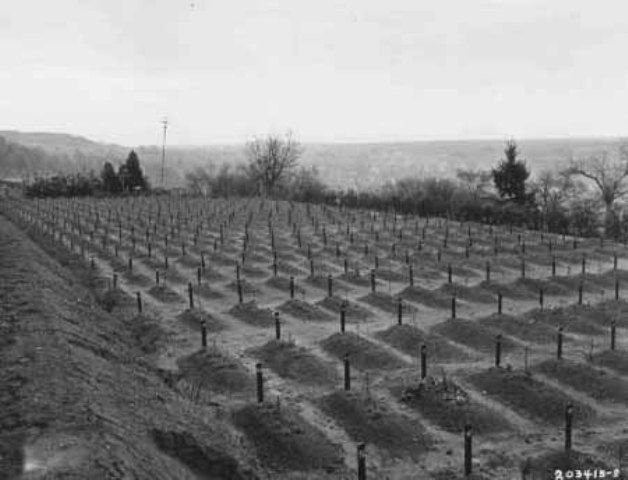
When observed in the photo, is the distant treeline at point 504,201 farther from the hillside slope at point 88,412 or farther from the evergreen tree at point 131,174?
the hillside slope at point 88,412

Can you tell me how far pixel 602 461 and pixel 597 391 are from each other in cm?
340

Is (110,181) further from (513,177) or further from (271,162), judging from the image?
(513,177)

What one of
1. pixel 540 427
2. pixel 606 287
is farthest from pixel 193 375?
pixel 606 287

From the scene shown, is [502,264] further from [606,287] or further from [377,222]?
[377,222]

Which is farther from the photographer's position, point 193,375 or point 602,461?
point 193,375

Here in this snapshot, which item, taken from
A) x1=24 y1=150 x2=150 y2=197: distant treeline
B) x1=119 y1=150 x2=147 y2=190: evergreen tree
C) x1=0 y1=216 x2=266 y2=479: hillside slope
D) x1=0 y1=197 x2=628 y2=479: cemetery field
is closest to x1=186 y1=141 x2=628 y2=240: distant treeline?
x1=119 y1=150 x2=147 y2=190: evergreen tree

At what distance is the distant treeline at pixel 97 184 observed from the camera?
2837 inches

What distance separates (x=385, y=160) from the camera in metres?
194

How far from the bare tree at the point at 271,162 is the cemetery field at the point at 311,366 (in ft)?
154

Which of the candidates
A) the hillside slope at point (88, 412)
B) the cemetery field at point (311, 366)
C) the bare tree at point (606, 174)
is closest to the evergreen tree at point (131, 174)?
the bare tree at point (606, 174)

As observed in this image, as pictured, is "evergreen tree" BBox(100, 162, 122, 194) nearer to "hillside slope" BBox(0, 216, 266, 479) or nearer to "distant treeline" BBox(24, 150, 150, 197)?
"distant treeline" BBox(24, 150, 150, 197)

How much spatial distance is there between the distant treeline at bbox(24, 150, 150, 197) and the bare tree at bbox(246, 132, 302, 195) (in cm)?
1270

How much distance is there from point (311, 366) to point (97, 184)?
64.0m

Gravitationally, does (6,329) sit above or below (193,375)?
above
